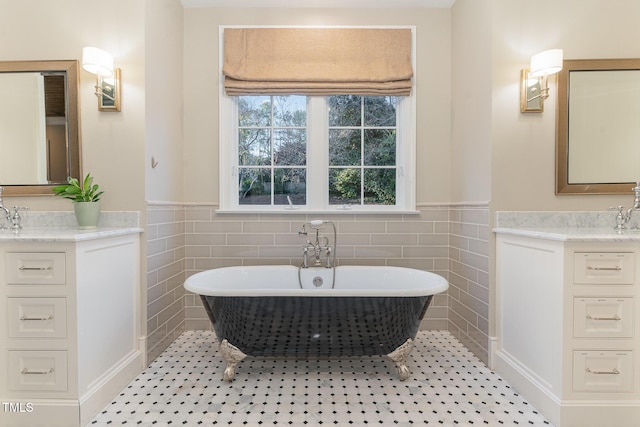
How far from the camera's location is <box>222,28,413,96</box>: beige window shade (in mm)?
2740

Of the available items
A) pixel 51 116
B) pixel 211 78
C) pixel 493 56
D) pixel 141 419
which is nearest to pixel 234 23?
pixel 211 78

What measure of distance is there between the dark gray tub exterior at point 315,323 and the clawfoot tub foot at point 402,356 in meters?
0.03

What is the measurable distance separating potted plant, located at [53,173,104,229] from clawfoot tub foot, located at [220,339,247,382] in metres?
1.11

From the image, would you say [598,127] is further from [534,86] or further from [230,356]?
[230,356]

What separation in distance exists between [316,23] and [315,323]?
7.62 feet

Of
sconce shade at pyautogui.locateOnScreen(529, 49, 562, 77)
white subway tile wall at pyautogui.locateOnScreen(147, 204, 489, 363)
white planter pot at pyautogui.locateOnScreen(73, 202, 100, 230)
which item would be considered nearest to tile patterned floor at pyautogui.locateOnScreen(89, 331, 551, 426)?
white subway tile wall at pyautogui.locateOnScreen(147, 204, 489, 363)

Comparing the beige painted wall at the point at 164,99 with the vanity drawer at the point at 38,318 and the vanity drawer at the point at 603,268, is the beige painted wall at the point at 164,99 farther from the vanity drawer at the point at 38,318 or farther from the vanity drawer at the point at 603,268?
the vanity drawer at the point at 603,268

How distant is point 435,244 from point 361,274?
70 centimetres

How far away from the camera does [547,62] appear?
201cm

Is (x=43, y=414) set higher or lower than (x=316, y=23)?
lower

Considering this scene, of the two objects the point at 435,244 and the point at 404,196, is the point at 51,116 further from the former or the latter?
the point at 435,244

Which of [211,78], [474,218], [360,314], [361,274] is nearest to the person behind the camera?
[360,314]

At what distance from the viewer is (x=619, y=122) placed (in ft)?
7.21

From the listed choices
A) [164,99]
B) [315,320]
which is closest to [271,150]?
[164,99]
